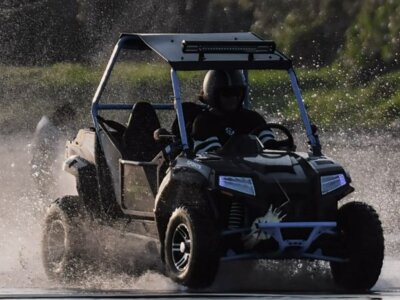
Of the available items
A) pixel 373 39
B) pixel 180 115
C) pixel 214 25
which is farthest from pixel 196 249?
pixel 214 25

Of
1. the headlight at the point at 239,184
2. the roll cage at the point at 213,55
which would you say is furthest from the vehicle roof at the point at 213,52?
the headlight at the point at 239,184

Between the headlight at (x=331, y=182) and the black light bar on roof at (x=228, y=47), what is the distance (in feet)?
4.08

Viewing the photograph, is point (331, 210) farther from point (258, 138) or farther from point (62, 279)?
point (62, 279)

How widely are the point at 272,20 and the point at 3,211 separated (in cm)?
1932

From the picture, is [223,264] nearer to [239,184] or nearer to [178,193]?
[178,193]

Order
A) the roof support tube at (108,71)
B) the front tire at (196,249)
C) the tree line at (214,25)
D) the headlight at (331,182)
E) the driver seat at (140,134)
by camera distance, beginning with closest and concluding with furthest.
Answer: the front tire at (196,249) < the headlight at (331,182) < the driver seat at (140,134) < the roof support tube at (108,71) < the tree line at (214,25)

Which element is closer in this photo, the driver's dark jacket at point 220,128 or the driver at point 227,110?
the driver's dark jacket at point 220,128

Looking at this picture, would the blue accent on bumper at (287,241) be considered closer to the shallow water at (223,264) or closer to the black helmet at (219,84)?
the shallow water at (223,264)

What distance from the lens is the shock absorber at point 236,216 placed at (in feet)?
42.1

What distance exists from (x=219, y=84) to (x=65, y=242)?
66.5 inches

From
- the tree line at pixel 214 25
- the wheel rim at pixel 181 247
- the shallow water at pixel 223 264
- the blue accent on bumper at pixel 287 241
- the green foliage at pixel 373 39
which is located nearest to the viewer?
the blue accent on bumper at pixel 287 241

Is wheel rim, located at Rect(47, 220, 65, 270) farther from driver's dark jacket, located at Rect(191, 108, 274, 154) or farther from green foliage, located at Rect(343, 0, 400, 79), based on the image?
green foliage, located at Rect(343, 0, 400, 79)

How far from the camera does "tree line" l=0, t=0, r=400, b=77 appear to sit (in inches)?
1324

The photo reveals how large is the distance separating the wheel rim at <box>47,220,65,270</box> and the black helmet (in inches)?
63.8
